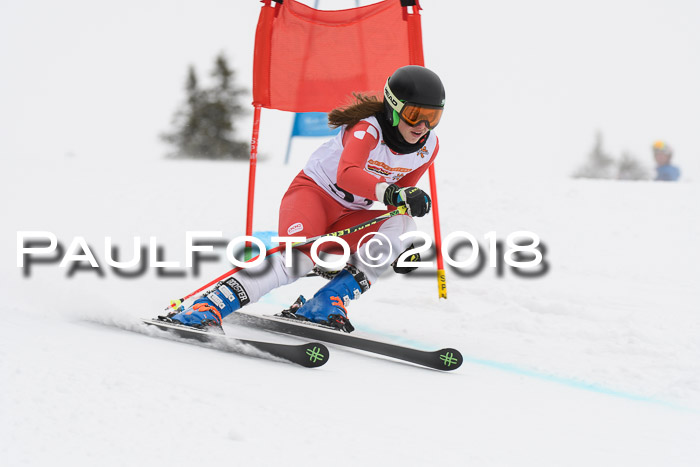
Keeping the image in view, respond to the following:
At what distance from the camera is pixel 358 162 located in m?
3.06

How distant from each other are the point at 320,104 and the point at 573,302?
7.06 feet

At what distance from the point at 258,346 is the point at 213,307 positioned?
17.6 inches

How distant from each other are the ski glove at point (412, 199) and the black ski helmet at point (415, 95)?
0.37 meters

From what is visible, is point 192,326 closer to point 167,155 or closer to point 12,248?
point 12,248

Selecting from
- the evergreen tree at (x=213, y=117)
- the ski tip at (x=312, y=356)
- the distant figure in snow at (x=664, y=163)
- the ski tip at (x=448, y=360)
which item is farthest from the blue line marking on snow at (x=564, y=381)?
the evergreen tree at (x=213, y=117)

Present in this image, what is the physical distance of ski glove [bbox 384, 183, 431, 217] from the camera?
2750 millimetres

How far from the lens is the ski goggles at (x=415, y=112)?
294 cm

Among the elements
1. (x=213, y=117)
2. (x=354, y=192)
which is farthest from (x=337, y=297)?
(x=213, y=117)

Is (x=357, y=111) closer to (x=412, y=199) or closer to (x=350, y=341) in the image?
(x=412, y=199)

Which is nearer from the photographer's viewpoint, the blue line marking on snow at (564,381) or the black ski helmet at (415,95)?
the blue line marking on snow at (564,381)

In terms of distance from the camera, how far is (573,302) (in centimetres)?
448

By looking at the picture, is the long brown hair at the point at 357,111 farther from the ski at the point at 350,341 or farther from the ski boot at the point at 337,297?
the ski at the point at 350,341

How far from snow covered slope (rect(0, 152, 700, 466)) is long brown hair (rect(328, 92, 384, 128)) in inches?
44.7

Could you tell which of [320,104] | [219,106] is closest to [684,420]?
[320,104]
